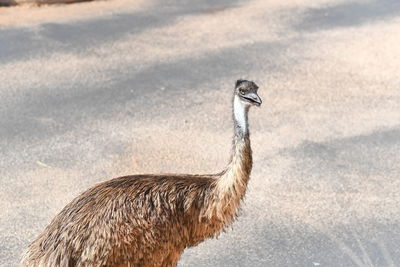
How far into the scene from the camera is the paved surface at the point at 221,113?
23.4 ft

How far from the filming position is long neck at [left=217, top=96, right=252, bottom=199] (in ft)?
18.6

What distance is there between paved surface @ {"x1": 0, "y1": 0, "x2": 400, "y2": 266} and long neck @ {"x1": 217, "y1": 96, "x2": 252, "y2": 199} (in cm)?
113

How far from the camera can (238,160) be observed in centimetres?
570

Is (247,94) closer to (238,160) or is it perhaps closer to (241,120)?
(241,120)

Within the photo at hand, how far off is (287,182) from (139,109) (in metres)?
2.02

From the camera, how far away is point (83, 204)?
5.50 metres

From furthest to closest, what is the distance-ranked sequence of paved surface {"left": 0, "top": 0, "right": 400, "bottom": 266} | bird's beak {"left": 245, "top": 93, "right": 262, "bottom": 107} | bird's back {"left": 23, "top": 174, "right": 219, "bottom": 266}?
paved surface {"left": 0, "top": 0, "right": 400, "bottom": 266} < bird's beak {"left": 245, "top": 93, "right": 262, "bottom": 107} < bird's back {"left": 23, "top": 174, "right": 219, "bottom": 266}

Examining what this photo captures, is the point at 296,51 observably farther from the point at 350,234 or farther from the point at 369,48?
the point at 350,234

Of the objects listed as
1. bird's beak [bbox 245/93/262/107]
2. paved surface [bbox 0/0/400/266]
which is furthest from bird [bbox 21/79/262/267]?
paved surface [bbox 0/0/400/266]

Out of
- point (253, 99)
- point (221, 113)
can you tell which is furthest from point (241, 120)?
point (221, 113)

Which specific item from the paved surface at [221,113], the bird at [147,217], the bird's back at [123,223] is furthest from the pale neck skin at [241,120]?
the paved surface at [221,113]

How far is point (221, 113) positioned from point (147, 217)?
143 inches

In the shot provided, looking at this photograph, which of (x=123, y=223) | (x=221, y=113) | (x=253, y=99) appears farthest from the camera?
(x=221, y=113)

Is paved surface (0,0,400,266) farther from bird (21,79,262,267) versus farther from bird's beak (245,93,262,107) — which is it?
bird's beak (245,93,262,107)
